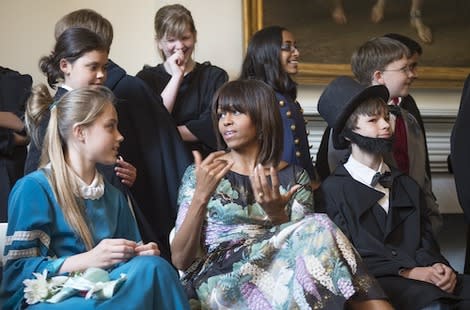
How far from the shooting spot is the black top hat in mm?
3328

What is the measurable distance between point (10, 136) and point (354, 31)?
6.82 feet

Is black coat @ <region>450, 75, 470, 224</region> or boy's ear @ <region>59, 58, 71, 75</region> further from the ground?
boy's ear @ <region>59, 58, 71, 75</region>

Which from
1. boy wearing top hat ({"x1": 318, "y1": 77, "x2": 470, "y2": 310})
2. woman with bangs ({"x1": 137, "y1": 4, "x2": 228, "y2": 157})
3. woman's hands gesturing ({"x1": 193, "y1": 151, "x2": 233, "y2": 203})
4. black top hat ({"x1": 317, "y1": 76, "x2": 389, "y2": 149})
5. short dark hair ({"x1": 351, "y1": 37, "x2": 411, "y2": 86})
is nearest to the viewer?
woman's hands gesturing ({"x1": 193, "y1": 151, "x2": 233, "y2": 203})

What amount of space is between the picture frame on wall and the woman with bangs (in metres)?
0.69

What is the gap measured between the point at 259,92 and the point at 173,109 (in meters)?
0.69

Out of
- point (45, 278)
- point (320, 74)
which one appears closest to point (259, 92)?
point (45, 278)

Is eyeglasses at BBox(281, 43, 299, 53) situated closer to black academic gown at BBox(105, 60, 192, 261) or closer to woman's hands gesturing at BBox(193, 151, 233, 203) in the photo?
black academic gown at BBox(105, 60, 192, 261)

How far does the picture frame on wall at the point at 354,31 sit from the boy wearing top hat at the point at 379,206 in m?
0.94

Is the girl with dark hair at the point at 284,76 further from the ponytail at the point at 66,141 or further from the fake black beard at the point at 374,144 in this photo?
the ponytail at the point at 66,141

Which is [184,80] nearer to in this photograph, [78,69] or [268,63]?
[268,63]

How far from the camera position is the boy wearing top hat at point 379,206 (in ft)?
9.84

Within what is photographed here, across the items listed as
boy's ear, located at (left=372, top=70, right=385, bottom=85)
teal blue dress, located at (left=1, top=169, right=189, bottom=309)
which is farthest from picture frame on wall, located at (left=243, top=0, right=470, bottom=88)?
teal blue dress, located at (left=1, top=169, right=189, bottom=309)

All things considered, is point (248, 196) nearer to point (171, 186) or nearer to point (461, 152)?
point (171, 186)

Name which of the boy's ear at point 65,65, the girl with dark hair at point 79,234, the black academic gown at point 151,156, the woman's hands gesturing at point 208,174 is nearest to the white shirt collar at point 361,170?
the black academic gown at point 151,156
